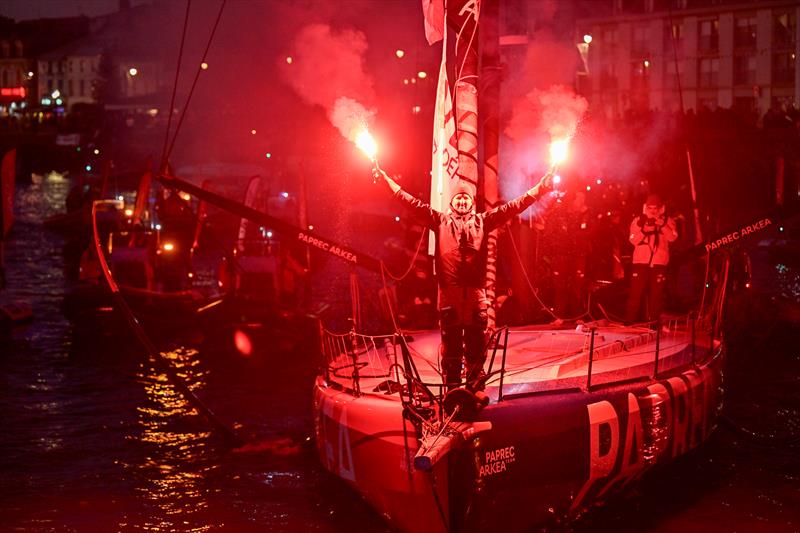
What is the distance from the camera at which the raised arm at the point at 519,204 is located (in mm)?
10469

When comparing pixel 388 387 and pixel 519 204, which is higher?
pixel 519 204

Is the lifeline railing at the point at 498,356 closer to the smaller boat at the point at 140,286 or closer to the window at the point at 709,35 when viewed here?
the smaller boat at the point at 140,286

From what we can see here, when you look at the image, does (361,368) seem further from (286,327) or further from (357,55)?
(286,327)

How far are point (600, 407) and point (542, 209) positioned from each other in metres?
5.91

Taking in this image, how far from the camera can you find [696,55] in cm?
6838

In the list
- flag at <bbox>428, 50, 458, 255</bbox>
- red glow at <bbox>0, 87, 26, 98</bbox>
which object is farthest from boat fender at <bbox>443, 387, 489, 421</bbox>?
red glow at <bbox>0, 87, 26, 98</bbox>

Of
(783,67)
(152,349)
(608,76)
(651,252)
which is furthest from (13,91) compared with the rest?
(651,252)

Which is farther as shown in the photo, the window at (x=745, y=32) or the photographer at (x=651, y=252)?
the window at (x=745, y=32)

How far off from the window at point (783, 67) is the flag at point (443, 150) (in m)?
57.3

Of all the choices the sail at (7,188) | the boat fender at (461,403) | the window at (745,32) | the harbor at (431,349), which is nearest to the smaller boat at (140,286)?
the harbor at (431,349)

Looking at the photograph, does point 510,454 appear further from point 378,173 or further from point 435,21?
point 435,21

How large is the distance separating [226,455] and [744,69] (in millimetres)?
59103

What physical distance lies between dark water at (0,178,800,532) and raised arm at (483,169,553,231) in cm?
353

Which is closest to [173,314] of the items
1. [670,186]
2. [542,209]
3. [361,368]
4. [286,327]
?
[286,327]
